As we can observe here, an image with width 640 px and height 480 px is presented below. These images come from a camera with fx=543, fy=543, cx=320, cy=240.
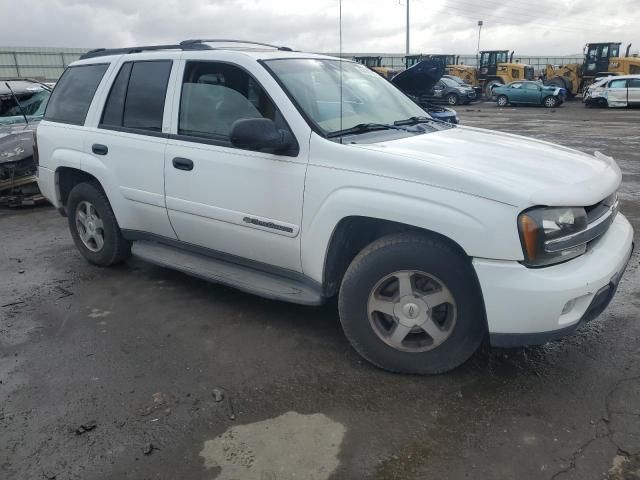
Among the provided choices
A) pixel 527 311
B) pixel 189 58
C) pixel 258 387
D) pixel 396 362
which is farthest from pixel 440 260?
pixel 189 58

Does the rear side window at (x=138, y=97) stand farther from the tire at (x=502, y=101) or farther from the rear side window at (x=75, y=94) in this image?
the tire at (x=502, y=101)

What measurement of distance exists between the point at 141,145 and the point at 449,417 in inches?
115

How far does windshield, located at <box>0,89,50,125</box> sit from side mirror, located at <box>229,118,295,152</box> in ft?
22.5

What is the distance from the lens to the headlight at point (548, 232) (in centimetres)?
262

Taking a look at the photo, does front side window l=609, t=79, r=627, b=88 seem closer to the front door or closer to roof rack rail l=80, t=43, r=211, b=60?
roof rack rail l=80, t=43, r=211, b=60

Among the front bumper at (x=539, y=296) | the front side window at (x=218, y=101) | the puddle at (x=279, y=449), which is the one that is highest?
the front side window at (x=218, y=101)

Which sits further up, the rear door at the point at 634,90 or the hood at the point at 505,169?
the hood at the point at 505,169

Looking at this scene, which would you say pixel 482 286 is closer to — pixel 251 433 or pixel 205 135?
pixel 251 433

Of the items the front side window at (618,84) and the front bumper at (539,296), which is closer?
the front bumper at (539,296)

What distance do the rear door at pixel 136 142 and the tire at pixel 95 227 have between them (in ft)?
0.67

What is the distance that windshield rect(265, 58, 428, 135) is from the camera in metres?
3.47

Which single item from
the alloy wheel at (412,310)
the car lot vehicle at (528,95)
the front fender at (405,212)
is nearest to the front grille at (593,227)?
the front fender at (405,212)

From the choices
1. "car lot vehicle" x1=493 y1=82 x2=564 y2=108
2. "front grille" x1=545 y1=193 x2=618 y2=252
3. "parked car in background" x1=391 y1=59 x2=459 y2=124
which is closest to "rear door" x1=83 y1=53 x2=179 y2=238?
"parked car in background" x1=391 y1=59 x2=459 y2=124

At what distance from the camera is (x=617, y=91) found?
2484 centimetres
